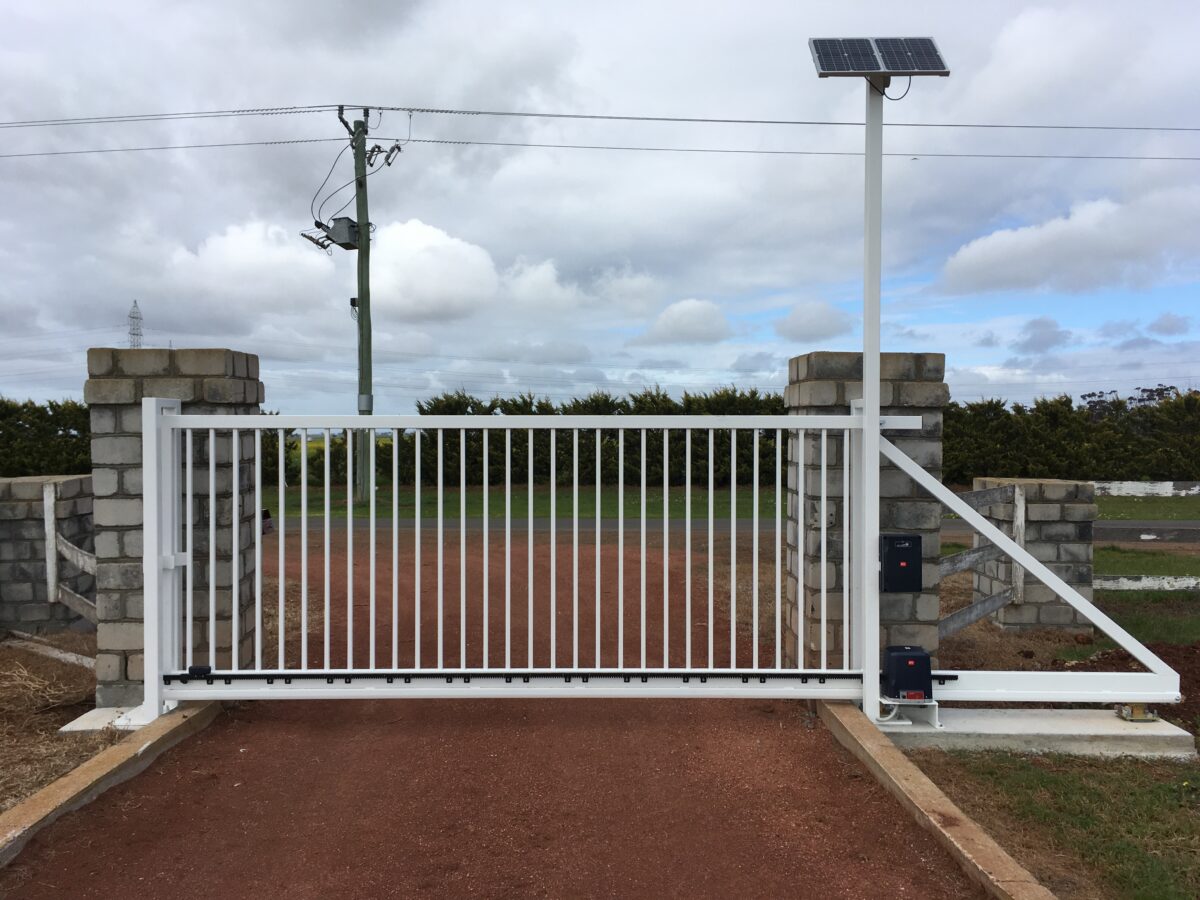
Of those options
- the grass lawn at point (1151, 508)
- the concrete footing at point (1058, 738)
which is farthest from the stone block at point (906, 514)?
the grass lawn at point (1151, 508)

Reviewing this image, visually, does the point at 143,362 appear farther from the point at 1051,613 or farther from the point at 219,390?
the point at 1051,613

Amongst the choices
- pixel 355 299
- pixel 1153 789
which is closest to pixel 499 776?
pixel 1153 789

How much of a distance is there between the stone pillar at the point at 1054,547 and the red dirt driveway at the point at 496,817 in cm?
336

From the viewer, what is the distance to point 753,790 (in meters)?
3.40

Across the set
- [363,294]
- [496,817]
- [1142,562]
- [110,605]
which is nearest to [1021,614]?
[1142,562]

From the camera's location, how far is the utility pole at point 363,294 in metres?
15.4

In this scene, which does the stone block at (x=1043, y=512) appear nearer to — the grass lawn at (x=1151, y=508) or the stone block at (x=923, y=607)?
the stone block at (x=923, y=607)

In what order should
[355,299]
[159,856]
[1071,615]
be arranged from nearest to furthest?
[159,856], [1071,615], [355,299]

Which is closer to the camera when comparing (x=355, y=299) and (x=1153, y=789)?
(x=1153, y=789)

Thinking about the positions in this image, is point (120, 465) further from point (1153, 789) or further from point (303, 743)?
point (1153, 789)

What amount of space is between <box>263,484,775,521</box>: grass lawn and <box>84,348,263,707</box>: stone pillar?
8.96 meters

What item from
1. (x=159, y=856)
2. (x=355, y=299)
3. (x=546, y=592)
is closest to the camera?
(x=159, y=856)

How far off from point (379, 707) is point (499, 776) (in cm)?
124

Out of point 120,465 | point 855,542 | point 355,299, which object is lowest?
point 855,542
